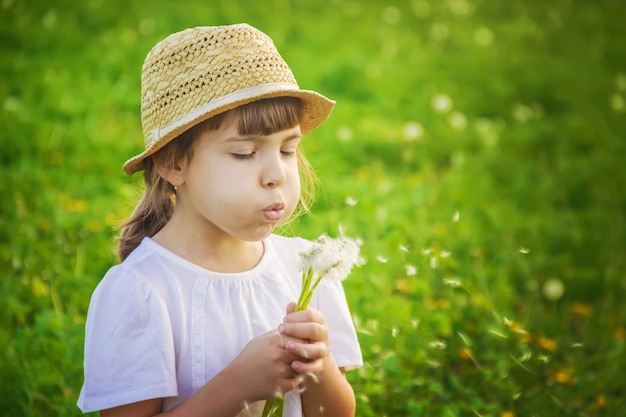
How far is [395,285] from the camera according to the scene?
11.3ft

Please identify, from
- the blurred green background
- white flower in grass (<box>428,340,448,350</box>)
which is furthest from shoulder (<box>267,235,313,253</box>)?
white flower in grass (<box>428,340,448,350</box>)

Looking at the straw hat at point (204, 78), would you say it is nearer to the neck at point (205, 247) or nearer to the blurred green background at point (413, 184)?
the neck at point (205, 247)

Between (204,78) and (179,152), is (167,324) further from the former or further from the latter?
(204,78)

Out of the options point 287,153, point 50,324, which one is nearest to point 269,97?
point 287,153

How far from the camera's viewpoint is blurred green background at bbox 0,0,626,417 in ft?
9.21

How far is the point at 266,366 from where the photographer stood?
1812 millimetres

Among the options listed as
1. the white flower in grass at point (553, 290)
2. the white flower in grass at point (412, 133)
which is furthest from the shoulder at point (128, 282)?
the white flower in grass at point (412, 133)

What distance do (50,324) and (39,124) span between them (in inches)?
81.0

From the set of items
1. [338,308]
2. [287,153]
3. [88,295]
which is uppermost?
[287,153]

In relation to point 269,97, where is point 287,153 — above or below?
below

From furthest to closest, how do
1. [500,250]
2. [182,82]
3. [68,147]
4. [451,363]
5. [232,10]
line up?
[232,10]
[68,147]
[500,250]
[451,363]
[182,82]

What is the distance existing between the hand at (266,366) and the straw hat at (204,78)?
51cm

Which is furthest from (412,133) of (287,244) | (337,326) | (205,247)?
(205,247)

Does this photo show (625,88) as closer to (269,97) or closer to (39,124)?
(39,124)
